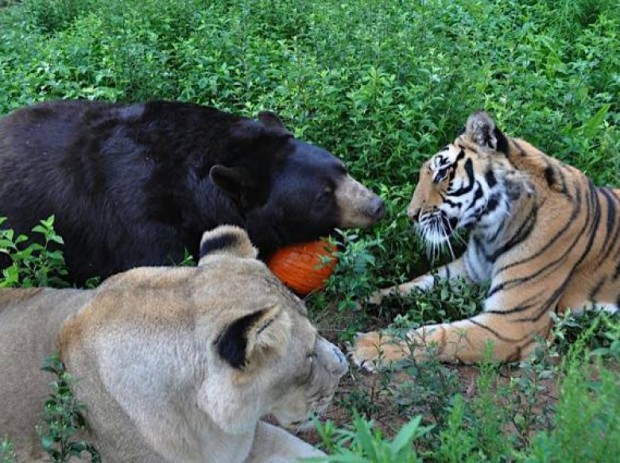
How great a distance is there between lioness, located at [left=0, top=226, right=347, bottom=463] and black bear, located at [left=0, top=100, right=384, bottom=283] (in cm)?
174

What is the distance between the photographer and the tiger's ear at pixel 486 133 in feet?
18.1

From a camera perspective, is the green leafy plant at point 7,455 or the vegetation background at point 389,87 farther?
the vegetation background at point 389,87

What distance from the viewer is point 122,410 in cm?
374

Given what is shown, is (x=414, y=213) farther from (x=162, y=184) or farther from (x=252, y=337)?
(x=252, y=337)

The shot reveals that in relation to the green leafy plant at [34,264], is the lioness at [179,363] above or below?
above

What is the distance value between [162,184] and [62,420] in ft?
8.12

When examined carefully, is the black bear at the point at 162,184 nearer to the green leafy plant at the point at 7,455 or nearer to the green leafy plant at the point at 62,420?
the green leafy plant at the point at 62,420

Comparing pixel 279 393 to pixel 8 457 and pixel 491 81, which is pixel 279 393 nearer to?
pixel 8 457

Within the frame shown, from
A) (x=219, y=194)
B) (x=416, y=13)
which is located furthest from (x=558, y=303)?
(x=416, y=13)

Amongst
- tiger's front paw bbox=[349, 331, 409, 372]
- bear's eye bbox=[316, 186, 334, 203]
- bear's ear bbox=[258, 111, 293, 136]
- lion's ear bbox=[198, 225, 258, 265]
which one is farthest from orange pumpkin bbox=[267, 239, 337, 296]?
lion's ear bbox=[198, 225, 258, 265]

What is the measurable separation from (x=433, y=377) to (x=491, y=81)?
11.0ft

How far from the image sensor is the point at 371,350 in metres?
5.27

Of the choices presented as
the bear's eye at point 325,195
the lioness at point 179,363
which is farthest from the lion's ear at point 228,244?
the bear's eye at point 325,195

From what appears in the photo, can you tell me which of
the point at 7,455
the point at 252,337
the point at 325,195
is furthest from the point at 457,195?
the point at 7,455
